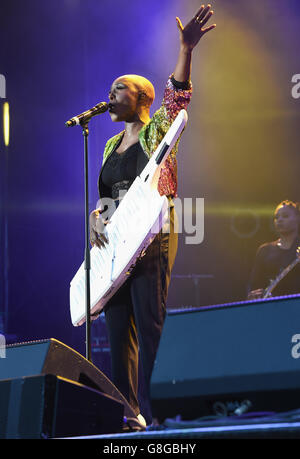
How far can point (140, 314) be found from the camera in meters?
2.42

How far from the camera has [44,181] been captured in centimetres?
543

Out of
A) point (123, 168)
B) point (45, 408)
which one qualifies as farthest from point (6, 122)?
point (45, 408)

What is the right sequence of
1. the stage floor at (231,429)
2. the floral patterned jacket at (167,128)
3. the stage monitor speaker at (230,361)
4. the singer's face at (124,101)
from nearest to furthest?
the stage floor at (231,429) < the stage monitor speaker at (230,361) < the floral patterned jacket at (167,128) < the singer's face at (124,101)

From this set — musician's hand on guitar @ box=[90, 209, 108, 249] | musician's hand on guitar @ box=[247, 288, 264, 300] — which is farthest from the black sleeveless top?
musician's hand on guitar @ box=[247, 288, 264, 300]

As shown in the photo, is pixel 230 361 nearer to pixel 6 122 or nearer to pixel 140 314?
pixel 140 314

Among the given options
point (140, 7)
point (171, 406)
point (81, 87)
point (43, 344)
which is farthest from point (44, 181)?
point (171, 406)

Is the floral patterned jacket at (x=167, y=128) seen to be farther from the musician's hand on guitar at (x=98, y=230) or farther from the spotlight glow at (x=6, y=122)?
the spotlight glow at (x=6, y=122)

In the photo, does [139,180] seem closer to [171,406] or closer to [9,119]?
[171,406]

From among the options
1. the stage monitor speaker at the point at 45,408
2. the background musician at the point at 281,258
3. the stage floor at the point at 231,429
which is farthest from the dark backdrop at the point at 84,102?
the stage floor at the point at 231,429

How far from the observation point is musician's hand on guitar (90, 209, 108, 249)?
2.66 m

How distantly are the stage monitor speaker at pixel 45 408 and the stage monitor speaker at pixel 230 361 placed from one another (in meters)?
0.21

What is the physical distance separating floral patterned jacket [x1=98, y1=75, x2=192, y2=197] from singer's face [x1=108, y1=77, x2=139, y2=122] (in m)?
0.18

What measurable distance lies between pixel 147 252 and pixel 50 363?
35.8 inches

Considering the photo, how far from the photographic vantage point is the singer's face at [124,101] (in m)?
2.75
